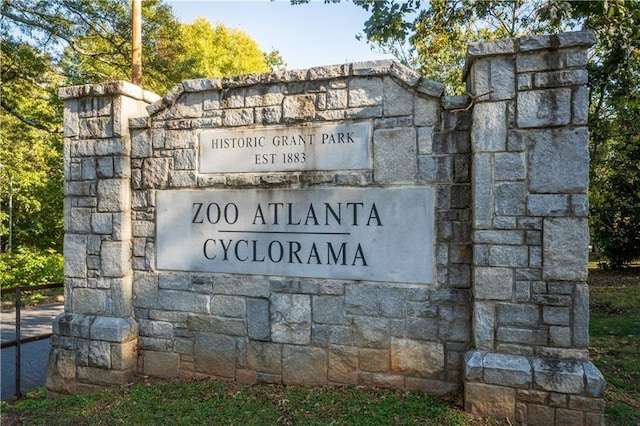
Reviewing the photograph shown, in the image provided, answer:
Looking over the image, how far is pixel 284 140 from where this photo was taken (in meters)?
3.84

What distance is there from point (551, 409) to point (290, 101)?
3.17 m

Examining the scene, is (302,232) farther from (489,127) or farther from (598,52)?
(598,52)

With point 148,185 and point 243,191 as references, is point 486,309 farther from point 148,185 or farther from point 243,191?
point 148,185

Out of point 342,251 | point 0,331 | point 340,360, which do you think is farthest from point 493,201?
point 0,331

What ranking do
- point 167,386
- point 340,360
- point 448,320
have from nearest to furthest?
point 448,320
point 340,360
point 167,386

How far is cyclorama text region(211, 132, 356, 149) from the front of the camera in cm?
368


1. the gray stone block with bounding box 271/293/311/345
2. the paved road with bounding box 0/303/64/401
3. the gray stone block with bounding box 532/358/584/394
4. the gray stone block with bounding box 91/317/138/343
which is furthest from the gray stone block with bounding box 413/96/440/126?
the paved road with bounding box 0/303/64/401

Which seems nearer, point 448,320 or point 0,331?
point 448,320

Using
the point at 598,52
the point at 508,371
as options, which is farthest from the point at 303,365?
the point at 598,52

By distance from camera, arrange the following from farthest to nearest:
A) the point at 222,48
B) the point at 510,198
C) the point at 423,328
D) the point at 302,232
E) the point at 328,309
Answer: the point at 222,48
the point at 302,232
the point at 328,309
the point at 423,328
the point at 510,198

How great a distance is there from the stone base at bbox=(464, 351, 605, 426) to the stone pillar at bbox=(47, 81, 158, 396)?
3.17 m

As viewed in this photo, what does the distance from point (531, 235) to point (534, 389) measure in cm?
110

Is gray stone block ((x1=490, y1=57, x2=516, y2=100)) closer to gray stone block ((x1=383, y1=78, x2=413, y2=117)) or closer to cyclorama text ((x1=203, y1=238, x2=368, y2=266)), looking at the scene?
gray stone block ((x1=383, y1=78, x2=413, y2=117))

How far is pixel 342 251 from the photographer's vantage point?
367 cm
